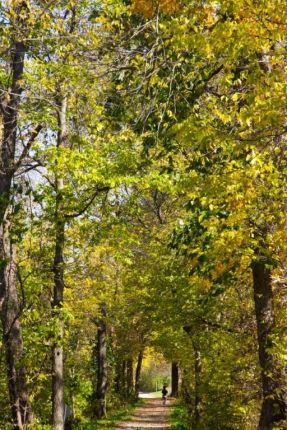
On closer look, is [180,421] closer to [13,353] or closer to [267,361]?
[267,361]

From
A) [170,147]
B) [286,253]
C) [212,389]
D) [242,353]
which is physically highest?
[170,147]

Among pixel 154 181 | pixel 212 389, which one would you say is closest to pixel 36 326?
pixel 154 181

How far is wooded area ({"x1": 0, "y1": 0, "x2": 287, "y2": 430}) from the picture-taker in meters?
5.97

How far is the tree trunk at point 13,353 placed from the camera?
8520 mm

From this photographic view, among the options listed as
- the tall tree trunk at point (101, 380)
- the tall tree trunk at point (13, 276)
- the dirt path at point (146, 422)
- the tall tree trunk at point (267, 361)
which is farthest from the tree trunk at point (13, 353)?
the tall tree trunk at point (101, 380)

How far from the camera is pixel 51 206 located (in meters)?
13.4

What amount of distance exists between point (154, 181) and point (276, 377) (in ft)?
15.1

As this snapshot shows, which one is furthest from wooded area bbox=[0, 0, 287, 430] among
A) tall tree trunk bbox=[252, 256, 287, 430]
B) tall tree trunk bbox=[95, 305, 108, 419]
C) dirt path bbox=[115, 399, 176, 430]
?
tall tree trunk bbox=[95, 305, 108, 419]

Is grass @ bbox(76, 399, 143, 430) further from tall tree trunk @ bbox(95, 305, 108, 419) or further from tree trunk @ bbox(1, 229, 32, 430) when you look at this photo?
tree trunk @ bbox(1, 229, 32, 430)


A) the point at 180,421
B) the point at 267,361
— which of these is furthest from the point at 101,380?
the point at 267,361

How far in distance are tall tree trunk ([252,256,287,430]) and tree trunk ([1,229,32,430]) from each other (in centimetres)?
410

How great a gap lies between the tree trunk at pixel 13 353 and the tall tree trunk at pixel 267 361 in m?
4.10

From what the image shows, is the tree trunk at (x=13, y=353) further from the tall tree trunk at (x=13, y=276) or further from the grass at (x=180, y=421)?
the grass at (x=180, y=421)

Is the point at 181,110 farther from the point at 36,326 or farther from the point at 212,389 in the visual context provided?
the point at 212,389
